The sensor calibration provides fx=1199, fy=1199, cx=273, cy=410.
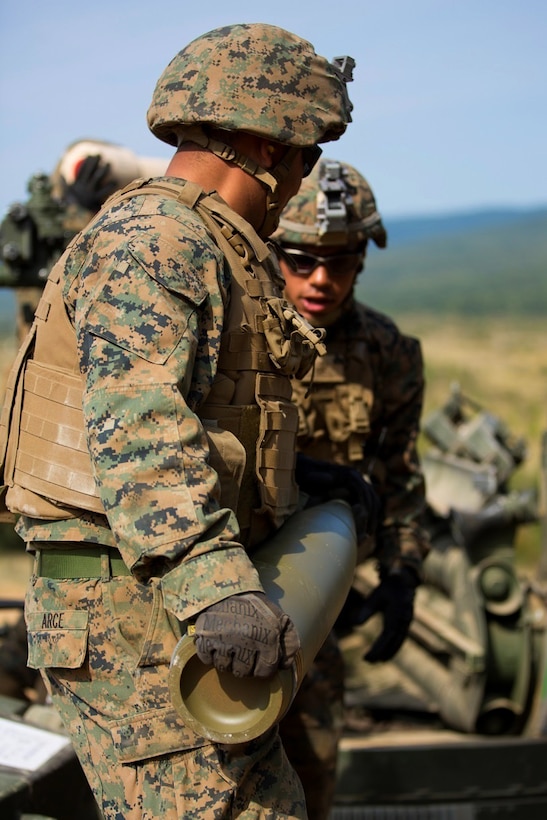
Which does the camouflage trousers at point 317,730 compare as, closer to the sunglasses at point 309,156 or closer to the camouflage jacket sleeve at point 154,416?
the sunglasses at point 309,156

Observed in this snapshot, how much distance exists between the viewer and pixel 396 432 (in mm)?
5516

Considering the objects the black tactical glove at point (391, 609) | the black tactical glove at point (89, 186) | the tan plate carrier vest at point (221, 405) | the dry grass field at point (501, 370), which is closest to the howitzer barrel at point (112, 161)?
the black tactical glove at point (89, 186)

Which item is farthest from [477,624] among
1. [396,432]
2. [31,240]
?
[31,240]

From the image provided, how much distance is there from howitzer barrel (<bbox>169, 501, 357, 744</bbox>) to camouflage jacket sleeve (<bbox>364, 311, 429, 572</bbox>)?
6.19ft

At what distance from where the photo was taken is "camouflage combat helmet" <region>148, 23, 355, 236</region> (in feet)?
10.6

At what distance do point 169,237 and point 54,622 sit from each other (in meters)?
1.02

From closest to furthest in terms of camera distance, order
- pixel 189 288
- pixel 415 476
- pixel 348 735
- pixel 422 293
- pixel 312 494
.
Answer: pixel 189 288, pixel 312 494, pixel 415 476, pixel 348 735, pixel 422 293

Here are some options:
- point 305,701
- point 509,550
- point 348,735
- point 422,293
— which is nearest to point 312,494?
point 305,701

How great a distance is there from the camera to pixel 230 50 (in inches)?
129

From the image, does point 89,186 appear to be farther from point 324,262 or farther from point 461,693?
point 461,693

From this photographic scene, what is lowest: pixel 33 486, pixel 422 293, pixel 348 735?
pixel 422 293

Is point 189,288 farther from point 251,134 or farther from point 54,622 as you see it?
point 54,622

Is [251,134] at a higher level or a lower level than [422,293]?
higher

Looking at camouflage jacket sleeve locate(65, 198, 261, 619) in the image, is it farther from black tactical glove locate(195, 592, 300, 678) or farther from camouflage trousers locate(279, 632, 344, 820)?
camouflage trousers locate(279, 632, 344, 820)
